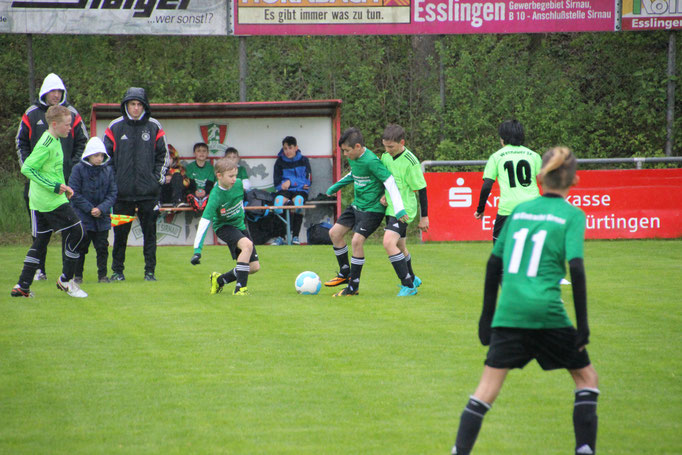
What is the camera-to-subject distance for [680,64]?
19859mm

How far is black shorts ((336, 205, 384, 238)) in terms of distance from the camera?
973 cm

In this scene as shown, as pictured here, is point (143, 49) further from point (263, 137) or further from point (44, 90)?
point (44, 90)

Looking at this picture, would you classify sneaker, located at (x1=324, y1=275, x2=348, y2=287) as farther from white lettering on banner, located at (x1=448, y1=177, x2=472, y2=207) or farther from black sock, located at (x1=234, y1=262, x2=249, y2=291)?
white lettering on banner, located at (x1=448, y1=177, x2=472, y2=207)

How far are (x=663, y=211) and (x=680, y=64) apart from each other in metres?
5.44

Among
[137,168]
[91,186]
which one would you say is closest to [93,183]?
[91,186]

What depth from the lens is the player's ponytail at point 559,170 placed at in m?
4.08

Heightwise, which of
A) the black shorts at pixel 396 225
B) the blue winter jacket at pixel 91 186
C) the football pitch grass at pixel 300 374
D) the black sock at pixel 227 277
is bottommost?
the football pitch grass at pixel 300 374

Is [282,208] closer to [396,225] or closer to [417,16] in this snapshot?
[417,16]

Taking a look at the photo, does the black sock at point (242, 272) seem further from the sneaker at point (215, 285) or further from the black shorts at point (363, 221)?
the black shorts at point (363, 221)

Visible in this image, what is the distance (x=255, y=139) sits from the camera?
677 inches

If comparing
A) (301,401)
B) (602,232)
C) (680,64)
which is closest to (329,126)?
(602,232)

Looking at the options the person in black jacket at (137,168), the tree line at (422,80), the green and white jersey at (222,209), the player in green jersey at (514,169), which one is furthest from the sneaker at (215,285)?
the tree line at (422,80)

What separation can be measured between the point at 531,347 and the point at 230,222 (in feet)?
20.3

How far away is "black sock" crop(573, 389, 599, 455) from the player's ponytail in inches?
38.2
